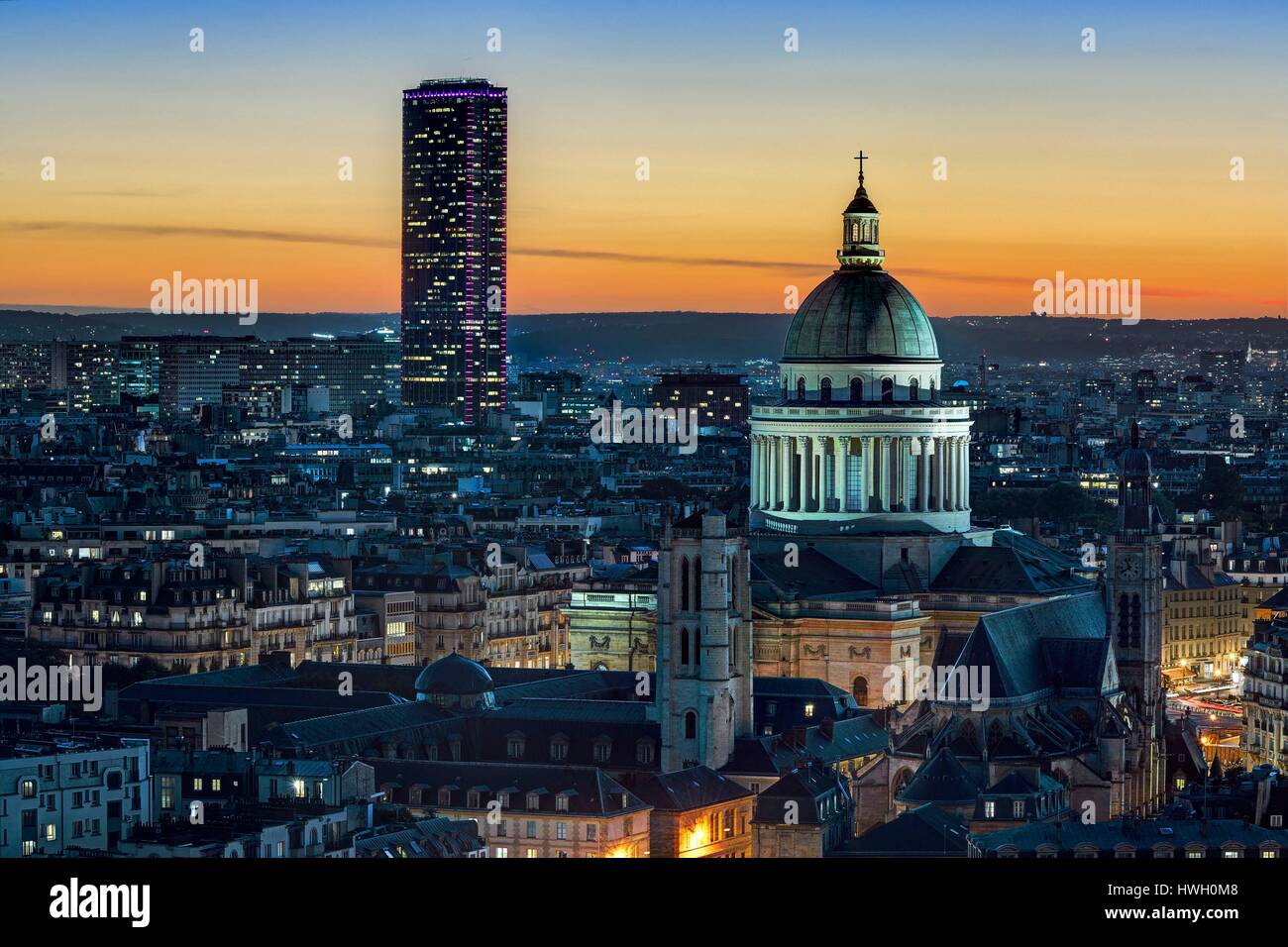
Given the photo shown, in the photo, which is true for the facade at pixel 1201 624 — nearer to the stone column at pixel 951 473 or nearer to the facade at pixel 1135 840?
the stone column at pixel 951 473

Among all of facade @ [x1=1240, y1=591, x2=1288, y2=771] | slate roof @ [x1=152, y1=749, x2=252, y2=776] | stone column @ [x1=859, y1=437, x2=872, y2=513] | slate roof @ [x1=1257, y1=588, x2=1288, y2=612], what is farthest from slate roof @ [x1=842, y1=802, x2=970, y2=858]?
slate roof @ [x1=1257, y1=588, x2=1288, y2=612]

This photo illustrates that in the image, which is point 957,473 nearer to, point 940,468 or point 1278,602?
point 940,468

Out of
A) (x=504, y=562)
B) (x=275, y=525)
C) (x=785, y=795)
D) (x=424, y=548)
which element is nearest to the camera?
(x=785, y=795)

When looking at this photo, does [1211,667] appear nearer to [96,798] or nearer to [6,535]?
[6,535]

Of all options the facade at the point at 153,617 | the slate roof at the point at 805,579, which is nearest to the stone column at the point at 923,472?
the slate roof at the point at 805,579

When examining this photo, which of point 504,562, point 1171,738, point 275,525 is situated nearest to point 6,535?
point 275,525

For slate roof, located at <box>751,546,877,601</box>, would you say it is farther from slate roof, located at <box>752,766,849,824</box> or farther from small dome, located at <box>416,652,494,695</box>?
slate roof, located at <box>752,766,849,824</box>
